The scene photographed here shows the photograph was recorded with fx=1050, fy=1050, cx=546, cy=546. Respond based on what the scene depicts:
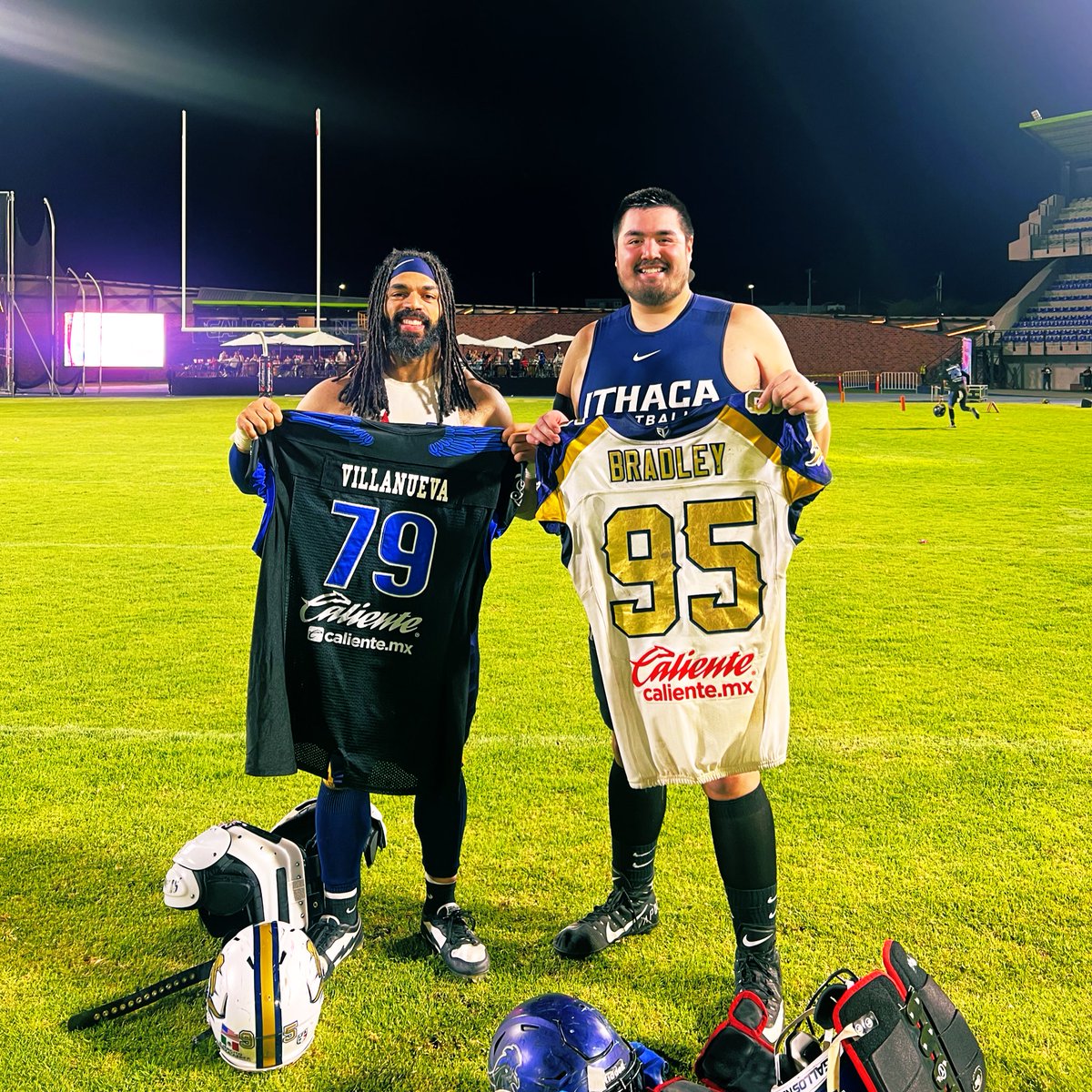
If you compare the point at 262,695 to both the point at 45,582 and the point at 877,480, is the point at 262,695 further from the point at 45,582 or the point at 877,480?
the point at 877,480

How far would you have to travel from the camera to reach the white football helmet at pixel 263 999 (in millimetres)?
2430

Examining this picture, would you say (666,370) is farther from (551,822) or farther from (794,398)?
(551,822)

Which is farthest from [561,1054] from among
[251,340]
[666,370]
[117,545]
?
[251,340]

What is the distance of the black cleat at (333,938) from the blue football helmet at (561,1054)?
720 mm

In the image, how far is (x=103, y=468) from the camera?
1488cm

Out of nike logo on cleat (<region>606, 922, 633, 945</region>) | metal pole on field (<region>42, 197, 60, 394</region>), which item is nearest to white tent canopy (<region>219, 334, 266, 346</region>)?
metal pole on field (<region>42, 197, 60, 394</region>)

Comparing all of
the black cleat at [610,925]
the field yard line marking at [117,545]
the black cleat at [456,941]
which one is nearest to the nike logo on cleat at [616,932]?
the black cleat at [610,925]

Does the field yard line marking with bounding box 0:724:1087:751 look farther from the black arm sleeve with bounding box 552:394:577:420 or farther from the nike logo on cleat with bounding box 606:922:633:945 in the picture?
the black arm sleeve with bounding box 552:394:577:420

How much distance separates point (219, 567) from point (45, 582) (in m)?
1.30

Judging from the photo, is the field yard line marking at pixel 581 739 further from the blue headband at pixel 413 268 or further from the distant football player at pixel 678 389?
the blue headband at pixel 413 268

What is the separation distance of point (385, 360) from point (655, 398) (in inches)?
33.2

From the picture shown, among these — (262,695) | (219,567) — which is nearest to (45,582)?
(219,567)

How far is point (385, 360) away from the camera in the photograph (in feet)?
10.3

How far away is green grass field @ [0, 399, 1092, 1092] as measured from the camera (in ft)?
8.69
